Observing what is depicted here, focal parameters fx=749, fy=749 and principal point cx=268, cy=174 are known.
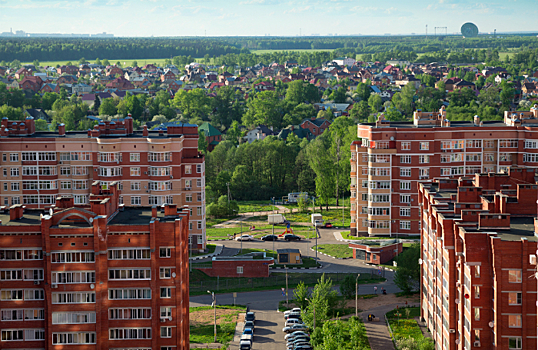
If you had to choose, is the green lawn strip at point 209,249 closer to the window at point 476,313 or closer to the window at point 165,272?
the window at point 165,272

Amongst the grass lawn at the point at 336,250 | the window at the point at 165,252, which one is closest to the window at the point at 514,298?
the window at the point at 165,252

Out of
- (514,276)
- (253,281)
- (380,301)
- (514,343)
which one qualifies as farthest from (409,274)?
(514,276)

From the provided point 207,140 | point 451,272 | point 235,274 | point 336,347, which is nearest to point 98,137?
point 235,274

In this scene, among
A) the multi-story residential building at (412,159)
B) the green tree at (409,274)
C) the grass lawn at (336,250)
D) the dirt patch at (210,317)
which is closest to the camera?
the dirt patch at (210,317)

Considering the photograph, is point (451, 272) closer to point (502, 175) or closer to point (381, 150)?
point (502, 175)

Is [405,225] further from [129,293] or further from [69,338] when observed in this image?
[69,338]

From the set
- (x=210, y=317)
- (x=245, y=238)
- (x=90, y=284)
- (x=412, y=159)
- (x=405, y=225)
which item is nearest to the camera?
(x=90, y=284)

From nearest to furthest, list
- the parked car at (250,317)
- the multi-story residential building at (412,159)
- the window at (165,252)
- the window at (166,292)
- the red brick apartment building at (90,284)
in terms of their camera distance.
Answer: the red brick apartment building at (90,284) → the window at (165,252) → the window at (166,292) → the parked car at (250,317) → the multi-story residential building at (412,159)
